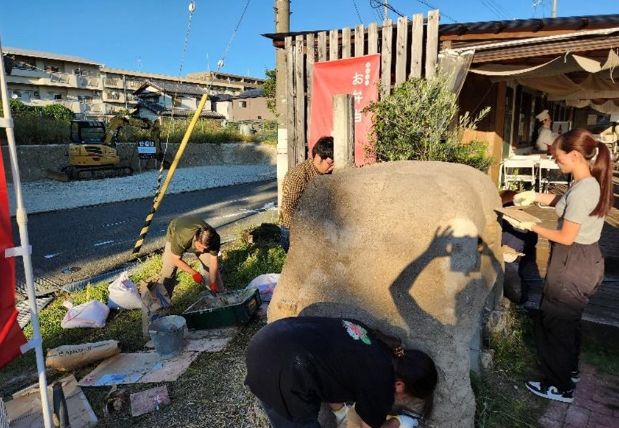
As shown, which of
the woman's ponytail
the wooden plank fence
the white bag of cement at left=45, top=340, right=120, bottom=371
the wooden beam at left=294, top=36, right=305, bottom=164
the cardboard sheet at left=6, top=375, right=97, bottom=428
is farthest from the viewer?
the wooden beam at left=294, top=36, right=305, bottom=164

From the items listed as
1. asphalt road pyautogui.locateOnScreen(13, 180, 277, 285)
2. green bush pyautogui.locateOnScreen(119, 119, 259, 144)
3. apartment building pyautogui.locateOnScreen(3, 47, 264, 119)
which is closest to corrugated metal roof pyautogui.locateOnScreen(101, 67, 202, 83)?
apartment building pyautogui.locateOnScreen(3, 47, 264, 119)

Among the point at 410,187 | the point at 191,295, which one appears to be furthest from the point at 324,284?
the point at 191,295

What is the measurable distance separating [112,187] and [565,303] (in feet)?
49.9

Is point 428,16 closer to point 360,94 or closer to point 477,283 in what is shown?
point 360,94

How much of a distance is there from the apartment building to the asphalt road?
81.7 feet

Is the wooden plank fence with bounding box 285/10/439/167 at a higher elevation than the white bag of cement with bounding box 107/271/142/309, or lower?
higher

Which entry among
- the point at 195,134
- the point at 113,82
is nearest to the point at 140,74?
the point at 113,82

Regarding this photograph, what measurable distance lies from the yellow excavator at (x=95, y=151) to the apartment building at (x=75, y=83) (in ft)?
54.3

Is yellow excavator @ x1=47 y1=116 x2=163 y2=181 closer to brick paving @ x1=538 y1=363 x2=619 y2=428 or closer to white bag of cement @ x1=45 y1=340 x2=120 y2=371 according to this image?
white bag of cement @ x1=45 y1=340 x2=120 y2=371

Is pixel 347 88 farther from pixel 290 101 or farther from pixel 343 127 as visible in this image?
pixel 343 127

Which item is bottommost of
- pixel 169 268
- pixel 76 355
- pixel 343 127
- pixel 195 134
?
pixel 76 355

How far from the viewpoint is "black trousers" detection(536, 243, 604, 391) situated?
9.18ft

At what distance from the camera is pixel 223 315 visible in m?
4.29

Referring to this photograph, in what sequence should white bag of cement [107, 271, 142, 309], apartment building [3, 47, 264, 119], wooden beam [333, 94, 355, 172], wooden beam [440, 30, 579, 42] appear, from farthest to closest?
apartment building [3, 47, 264, 119], wooden beam [440, 30, 579, 42], white bag of cement [107, 271, 142, 309], wooden beam [333, 94, 355, 172]
